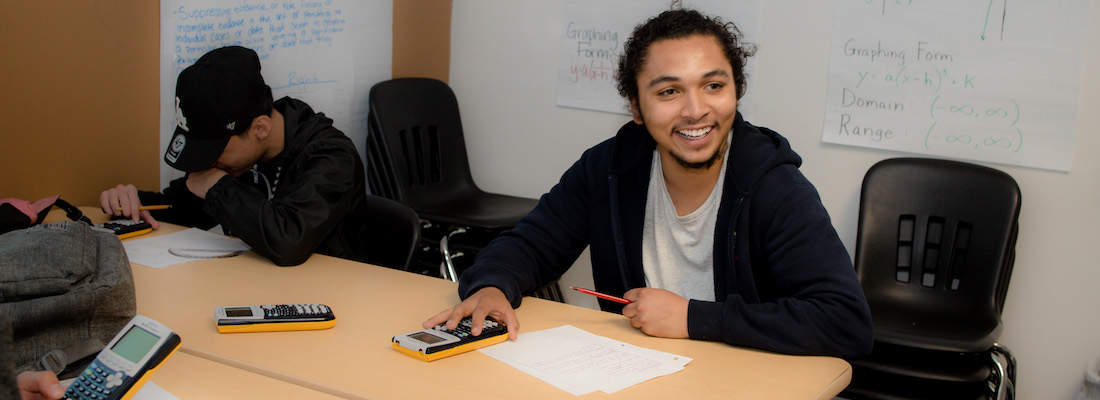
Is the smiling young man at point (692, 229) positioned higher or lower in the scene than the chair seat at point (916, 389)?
higher

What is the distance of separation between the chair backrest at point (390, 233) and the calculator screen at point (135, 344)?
3.34ft

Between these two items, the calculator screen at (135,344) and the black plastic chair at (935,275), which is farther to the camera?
the black plastic chair at (935,275)

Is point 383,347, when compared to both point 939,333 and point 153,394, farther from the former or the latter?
point 939,333

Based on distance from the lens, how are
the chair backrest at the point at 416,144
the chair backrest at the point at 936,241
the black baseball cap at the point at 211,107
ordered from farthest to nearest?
the chair backrest at the point at 416,144 < the chair backrest at the point at 936,241 < the black baseball cap at the point at 211,107

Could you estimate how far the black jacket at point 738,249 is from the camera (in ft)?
4.67

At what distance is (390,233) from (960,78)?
1876 mm

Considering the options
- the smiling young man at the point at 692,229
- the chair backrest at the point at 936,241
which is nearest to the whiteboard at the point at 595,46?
the chair backrest at the point at 936,241

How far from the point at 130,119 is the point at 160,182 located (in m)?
0.23

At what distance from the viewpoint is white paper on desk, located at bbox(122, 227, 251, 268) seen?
1886mm

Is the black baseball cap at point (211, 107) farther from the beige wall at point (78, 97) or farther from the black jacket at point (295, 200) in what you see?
the beige wall at point (78, 97)

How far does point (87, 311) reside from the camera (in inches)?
51.3

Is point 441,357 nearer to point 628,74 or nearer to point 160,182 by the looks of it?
point 628,74

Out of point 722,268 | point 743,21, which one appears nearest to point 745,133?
point 722,268

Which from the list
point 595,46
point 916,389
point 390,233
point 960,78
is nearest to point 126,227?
point 390,233
